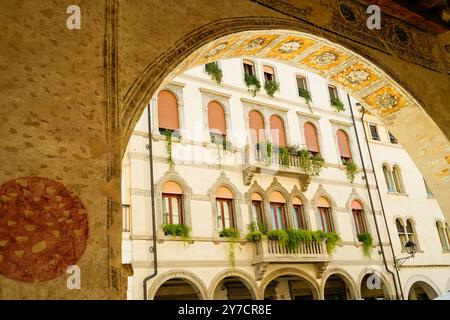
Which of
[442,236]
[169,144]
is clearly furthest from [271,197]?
[442,236]

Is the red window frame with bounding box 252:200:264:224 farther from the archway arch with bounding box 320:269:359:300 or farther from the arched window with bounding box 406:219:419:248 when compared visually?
the arched window with bounding box 406:219:419:248

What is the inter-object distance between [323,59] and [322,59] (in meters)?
0.01

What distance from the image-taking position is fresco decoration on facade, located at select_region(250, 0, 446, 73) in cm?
Answer: 512

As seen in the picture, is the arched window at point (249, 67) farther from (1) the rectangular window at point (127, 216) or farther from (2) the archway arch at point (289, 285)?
(2) the archway arch at point (289, 285)

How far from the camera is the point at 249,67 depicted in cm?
1599

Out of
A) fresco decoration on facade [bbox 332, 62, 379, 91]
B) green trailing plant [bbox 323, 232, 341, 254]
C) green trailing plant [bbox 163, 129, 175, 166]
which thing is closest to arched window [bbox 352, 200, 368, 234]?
green trailing plant [bbox 323, 232, 341, 254]

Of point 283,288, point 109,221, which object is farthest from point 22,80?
point 283,288

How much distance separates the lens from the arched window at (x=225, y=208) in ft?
43.1

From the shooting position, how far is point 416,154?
6176 mm

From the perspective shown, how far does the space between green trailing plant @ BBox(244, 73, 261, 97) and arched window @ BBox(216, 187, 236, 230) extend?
3941mm

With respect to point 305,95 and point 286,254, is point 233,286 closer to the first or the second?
point 286,254

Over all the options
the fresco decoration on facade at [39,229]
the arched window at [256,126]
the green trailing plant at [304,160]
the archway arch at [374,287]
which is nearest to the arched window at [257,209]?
the arched window at [256,126]

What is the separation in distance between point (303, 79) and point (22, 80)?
15581 millimetres
